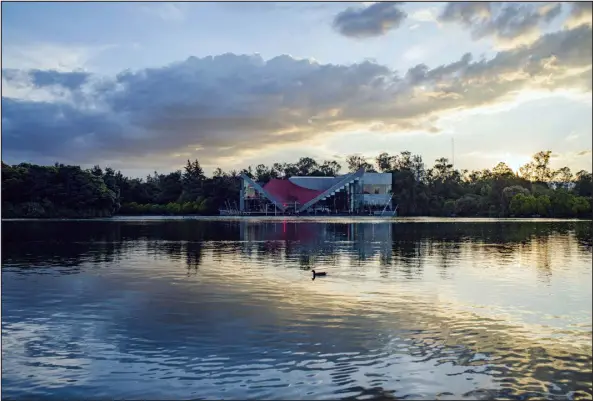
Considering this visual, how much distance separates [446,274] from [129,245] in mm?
13857

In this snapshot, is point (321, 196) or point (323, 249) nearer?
point (323, 249)

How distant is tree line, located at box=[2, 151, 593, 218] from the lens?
58.2 metres

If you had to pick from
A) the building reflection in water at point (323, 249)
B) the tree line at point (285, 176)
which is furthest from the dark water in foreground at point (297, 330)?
the tree line at point (285, 176)

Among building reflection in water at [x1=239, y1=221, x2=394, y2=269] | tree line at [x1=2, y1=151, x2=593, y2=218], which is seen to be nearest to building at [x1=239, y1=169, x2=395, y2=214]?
tree line at [x1=2, y1=151, x2=593, y2=218]

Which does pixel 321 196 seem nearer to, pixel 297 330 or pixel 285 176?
pixel 285 176

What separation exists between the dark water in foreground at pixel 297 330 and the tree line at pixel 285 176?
4455 centimetres

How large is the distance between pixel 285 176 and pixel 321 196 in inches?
833

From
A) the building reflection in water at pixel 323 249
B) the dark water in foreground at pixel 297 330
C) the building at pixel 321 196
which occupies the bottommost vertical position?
the dark water in foreground at pixel 297 330

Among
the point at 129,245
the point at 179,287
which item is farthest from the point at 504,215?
the point at 179,287

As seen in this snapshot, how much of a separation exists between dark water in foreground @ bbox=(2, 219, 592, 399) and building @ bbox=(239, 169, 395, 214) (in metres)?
51.4

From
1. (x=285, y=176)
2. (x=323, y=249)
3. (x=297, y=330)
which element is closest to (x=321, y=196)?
(x=285, y=176)

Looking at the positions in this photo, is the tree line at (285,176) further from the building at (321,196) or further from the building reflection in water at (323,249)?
the building reflection in water at (323,249)

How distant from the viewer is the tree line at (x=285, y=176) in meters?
58.2

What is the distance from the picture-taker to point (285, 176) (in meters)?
88.1
